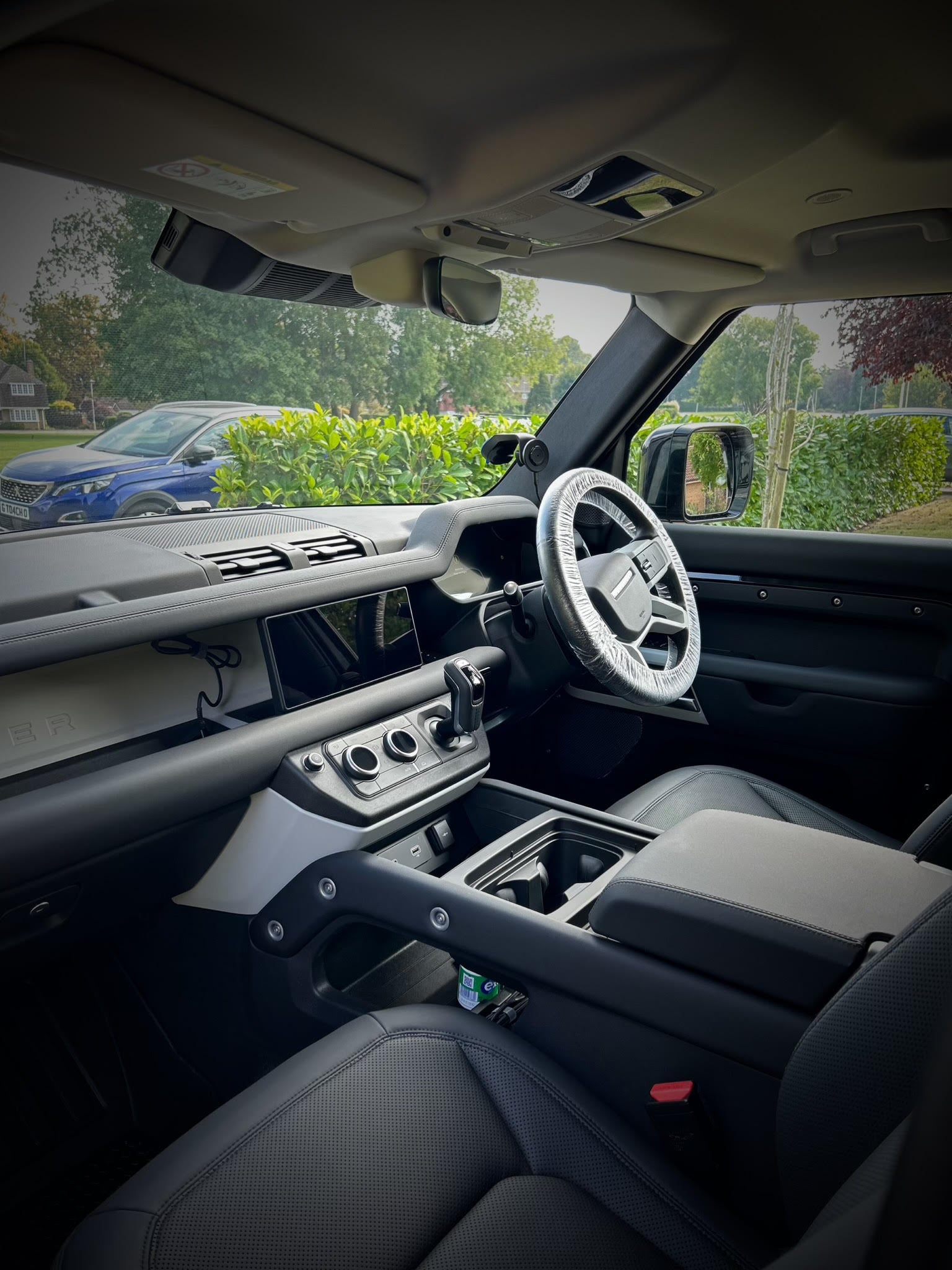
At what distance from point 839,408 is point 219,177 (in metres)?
2.22

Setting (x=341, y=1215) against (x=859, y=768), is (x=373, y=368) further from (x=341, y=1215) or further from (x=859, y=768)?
(x=341, y=1215)

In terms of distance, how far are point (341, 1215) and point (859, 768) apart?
178 cm

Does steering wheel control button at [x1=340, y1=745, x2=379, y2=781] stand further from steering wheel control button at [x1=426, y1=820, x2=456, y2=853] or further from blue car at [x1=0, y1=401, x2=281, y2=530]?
blue car at [x1=0, y1=401, x2=281, y2=530]

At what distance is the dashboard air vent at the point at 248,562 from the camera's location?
174 centimetres

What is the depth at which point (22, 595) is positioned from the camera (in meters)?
1.48

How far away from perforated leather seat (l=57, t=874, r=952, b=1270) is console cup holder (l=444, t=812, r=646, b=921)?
37 cm

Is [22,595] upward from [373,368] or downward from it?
downward

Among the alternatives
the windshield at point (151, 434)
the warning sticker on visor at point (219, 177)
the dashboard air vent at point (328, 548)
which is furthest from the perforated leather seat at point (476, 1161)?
the windshield at point (151, 434)

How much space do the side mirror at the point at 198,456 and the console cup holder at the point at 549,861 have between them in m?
1.28

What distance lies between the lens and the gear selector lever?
6.14ft

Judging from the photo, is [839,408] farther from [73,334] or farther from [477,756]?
[73,334]

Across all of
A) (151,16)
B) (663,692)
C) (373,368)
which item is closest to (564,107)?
(151,16)

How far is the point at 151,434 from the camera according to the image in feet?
7.42

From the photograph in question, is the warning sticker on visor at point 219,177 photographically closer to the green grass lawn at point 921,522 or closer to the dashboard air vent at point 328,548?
the dashboard air vent at point 328,548
